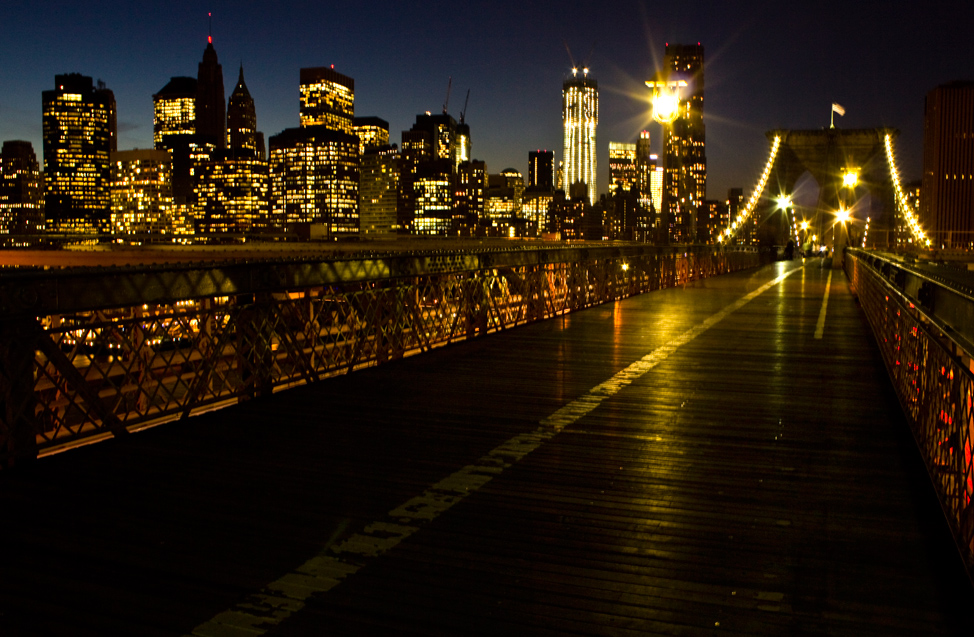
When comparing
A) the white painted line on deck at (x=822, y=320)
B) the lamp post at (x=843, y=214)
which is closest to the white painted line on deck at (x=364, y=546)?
the white painted line on deck at (x=822, y=320)

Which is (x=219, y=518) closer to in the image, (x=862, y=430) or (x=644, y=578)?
(x=644, y=578)

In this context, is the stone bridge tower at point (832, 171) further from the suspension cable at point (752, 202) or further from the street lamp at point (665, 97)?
the street lamp at point (665, 97)

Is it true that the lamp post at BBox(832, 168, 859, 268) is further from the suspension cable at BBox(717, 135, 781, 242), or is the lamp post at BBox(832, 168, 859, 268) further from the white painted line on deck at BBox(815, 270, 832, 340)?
the suspension cable at BBox(717, 135, 781, 242)

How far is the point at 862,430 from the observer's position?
636 cm

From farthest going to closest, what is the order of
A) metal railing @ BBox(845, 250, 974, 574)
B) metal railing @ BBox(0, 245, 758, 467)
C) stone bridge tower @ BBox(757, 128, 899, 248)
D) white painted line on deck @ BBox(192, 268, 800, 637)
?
stone bridge tower @ BBox(757, 128, 899, 248), metal railing @ BBox(0, 245, 758, 467), metal railing @ BBox(845, 250, 974, 574), white painted line on deck @ BBox(192, 268, 800, 637)

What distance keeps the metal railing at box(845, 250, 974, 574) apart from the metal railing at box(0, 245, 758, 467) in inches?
195

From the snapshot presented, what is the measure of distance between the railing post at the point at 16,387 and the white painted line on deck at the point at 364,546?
8.12ft

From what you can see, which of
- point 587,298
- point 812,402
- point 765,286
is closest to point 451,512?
point 812,402

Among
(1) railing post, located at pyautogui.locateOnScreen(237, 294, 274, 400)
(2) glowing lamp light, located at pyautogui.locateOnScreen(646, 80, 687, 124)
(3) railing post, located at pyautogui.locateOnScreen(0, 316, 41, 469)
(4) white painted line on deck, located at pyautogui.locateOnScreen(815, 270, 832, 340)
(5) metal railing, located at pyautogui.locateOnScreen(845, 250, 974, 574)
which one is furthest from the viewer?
(2) glowing lamp light, located at pyautogui.locateOnScreen(646, 80, 687, 124)

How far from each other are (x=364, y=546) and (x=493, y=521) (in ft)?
2.31

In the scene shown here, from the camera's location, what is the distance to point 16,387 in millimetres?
5145

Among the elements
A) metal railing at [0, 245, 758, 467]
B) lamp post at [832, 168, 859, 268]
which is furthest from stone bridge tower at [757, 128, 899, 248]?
metal railing at [0, 245, 758, 467]

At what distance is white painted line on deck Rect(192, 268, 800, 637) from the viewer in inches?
127

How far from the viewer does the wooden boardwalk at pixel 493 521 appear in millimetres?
3320
